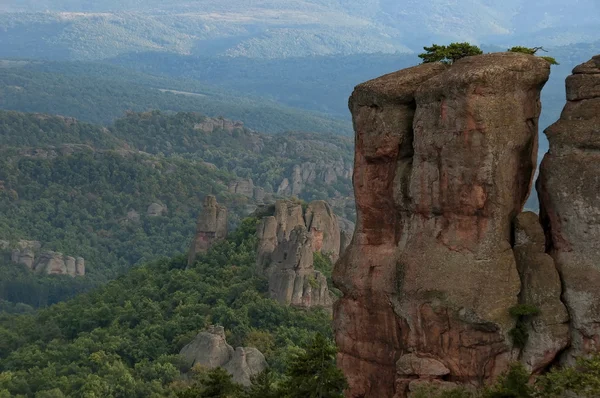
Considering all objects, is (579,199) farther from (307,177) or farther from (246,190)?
(307,177)

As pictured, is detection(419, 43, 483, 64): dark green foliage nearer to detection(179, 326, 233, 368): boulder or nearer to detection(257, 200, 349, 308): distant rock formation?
detection(179, 326, 233, 368): boulder

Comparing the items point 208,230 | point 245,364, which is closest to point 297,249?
point 245,364

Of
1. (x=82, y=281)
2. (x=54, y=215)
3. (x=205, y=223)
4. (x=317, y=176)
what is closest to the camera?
(x=205, y=223)

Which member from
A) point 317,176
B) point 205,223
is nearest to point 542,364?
point 205,223

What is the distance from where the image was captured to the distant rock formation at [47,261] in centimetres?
11919

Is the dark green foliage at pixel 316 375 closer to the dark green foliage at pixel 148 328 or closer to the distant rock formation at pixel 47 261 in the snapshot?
the dark green foliage at pixel 148 328

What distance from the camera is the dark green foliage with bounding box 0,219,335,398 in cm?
6031

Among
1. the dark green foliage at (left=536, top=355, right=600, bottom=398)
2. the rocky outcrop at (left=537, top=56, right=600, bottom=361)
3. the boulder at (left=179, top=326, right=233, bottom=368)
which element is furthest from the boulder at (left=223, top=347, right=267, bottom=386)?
the dark green foliage at (left=536, top=355, right=600, bottom=398)

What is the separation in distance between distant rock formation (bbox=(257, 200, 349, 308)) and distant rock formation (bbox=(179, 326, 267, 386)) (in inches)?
253

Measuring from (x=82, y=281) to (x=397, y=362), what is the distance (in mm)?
91232

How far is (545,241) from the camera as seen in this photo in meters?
29.0

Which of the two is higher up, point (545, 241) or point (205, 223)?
point (545, 241)

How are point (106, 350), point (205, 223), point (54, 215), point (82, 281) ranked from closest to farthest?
point (106, 350) < point (205, 223) < point (82, 281) < point (54, 215)

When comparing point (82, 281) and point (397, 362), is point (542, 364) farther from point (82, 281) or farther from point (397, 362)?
point (82, 281)
